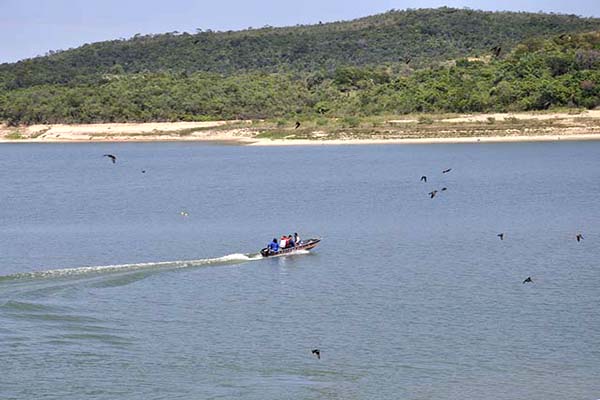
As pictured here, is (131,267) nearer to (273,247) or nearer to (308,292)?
(273,247)

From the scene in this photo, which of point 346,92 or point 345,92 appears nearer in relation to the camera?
point 346,92

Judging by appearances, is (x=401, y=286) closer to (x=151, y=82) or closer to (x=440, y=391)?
(x=440, y=391)

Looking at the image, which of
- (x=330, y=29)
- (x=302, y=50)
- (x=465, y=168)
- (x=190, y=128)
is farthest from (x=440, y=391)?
(x=330, y=29)

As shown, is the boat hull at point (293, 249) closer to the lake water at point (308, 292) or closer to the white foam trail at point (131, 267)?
the white foam trail at point (131, 267)

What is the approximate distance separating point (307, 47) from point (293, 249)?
131016 millimetres

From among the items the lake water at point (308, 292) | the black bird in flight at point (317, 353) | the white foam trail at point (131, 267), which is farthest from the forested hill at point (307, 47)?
the black bird in flight at point (317, 353)

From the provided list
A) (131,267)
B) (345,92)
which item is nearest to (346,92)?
(345,92)

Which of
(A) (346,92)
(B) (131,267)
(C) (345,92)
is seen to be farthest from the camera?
(C) (345,92)

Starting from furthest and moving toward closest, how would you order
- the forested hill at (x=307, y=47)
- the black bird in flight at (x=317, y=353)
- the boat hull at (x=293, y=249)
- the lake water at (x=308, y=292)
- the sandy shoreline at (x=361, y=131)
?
the forested hill at (x=307, y=47), the sandy shoreline at (x=361, y=131), the boat hull at (x=293, y=249), the black bird in flight at (x=317, y=353), the lake water at (x=308, y=292)

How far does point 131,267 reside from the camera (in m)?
35.2

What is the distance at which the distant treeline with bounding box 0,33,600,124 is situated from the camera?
92812 mm

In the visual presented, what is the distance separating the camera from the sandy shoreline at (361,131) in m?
84.4

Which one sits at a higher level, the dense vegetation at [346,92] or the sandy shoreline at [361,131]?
the dense vegetation at [346,92]

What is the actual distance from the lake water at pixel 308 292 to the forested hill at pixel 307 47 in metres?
89.7
